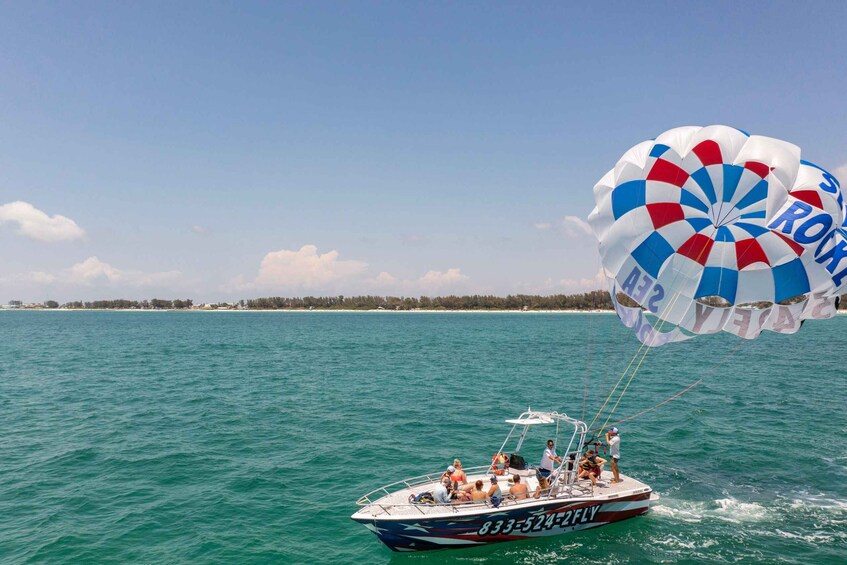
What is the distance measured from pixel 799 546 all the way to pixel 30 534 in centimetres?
2192

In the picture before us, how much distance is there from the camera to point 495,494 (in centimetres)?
1452

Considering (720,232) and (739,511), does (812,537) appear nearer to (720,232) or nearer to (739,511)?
(739,511)

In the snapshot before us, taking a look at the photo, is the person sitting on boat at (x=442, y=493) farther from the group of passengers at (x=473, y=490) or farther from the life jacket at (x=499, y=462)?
the life jacket at (x=499, y=462)

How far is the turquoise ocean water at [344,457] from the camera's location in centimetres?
1437

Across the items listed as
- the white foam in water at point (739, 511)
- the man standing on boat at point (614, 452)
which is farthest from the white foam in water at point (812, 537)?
the man standing on boat at point (614, 452)

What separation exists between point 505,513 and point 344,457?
31.5 ft

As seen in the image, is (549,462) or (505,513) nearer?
(505,513)

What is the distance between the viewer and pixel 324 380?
42562mm

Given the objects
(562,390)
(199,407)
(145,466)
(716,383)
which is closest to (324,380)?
(199,407)

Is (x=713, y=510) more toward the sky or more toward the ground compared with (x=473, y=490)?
more toward the ground

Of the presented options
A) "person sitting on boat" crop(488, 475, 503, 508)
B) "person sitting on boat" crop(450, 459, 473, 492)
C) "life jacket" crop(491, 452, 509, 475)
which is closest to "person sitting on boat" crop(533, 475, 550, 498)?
"person sitting on boat" crop(488, 475, 503, 508)

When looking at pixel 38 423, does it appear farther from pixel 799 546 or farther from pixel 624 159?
pixel 799 546

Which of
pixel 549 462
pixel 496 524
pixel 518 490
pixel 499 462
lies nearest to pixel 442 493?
pixel 496 524

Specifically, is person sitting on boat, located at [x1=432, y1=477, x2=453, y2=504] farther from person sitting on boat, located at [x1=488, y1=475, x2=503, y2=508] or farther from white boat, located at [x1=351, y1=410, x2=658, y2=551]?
person sitting on boat, located at [x1=488, y1=475, x2=503, y2=508]
